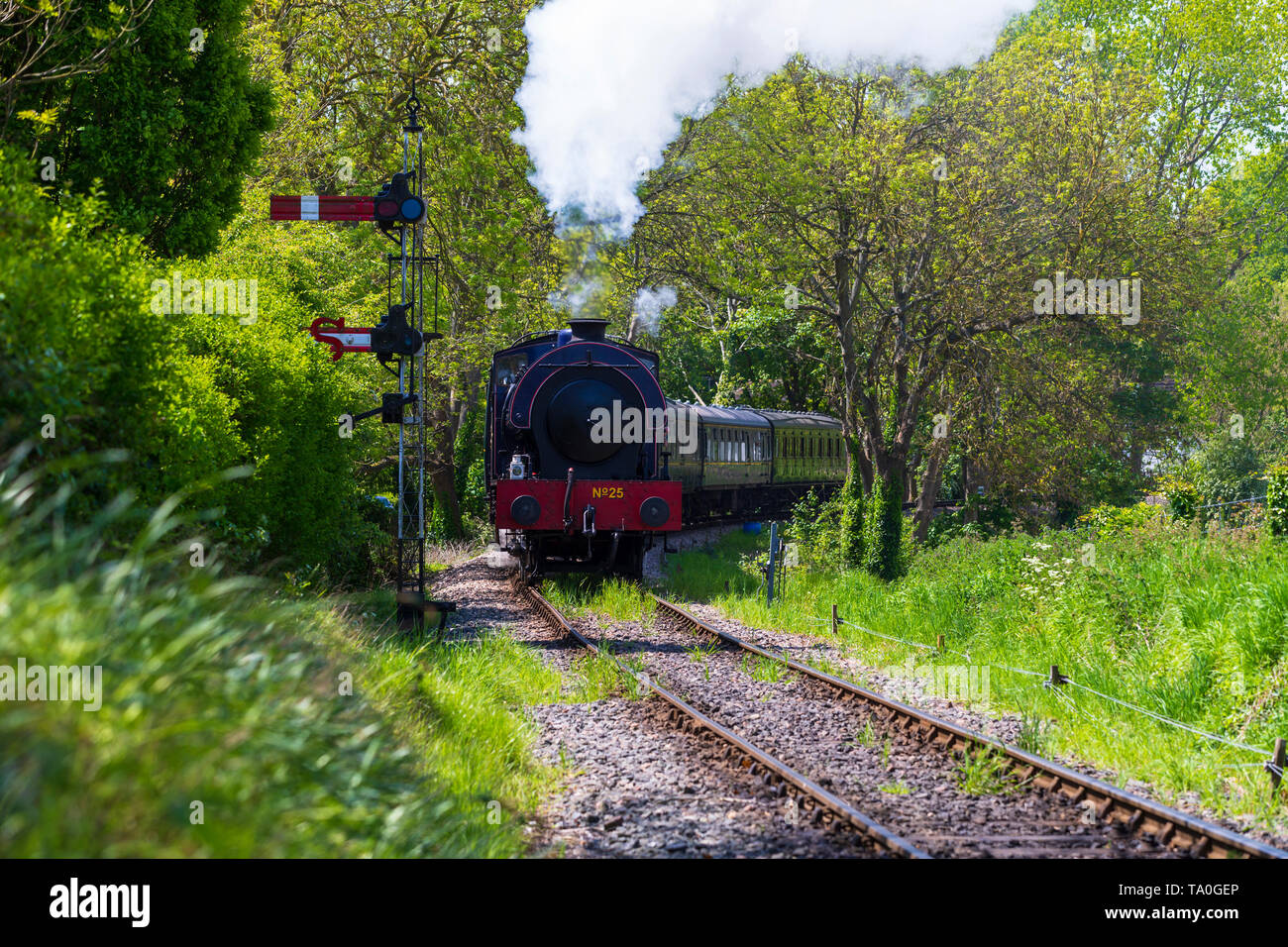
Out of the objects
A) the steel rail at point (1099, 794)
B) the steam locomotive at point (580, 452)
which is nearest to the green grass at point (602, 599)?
the steam locomotive at point (580, 452)

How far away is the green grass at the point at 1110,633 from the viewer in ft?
25.9

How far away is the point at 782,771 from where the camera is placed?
23.9 feet

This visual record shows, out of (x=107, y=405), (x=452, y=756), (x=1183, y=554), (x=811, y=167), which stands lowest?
(x=452, y=756)

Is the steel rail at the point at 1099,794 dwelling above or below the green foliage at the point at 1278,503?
below

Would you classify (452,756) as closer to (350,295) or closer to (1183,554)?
(1183,554)

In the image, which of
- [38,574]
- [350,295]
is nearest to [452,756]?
[38,574]

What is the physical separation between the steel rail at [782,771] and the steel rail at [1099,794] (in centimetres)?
140

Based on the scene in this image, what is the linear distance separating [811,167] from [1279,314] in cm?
2743

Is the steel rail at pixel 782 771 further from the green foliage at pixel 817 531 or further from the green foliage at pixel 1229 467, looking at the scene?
the green foliage at pixel 1229 467

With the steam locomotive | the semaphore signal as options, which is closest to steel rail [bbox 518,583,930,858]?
the semaphore signal

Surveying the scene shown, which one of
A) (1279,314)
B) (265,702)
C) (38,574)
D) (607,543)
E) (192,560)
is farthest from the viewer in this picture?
(1279,314)

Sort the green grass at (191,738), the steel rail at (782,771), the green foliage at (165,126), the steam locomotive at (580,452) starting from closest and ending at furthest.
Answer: the green grass at (191,738) < the steel rail at (782,771) < the green foliage at (165,126) < the steam locomotive at (580,452)

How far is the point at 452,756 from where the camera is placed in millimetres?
7008

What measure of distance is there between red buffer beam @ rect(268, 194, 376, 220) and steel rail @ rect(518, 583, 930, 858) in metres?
4.96
